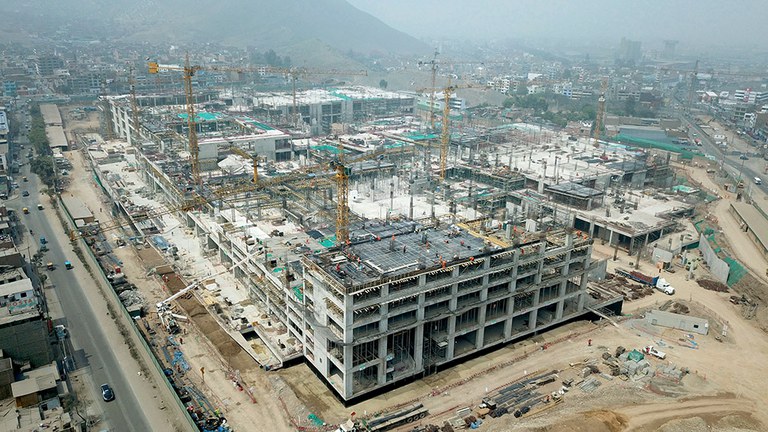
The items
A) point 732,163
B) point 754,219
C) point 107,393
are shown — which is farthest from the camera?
point 732,163

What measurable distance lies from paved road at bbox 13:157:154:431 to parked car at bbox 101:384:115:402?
18 cm

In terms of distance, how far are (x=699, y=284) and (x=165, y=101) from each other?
87712mm

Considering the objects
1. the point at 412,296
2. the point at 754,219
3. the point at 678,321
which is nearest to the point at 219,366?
the point at 412,296

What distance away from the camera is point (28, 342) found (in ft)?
95.0

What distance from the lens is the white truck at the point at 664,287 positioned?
137 feet

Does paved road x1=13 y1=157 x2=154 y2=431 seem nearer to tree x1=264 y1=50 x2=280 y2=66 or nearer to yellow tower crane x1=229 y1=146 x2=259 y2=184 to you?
yellow tower crane x1=229 y1=146 x2=259 y2=184

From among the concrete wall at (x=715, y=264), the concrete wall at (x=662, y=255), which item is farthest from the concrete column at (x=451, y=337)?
the concrete wall at (x=715, y=264)

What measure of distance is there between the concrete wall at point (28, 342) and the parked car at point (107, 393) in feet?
13.2

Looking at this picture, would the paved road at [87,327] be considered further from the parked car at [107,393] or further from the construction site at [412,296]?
the construction site at [412,296]

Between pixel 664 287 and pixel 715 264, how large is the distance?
22.1ft

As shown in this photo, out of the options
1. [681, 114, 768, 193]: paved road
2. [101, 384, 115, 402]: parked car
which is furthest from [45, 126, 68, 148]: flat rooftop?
[681, 114, 768, 193]: paved road

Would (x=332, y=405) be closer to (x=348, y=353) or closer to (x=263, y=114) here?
(x=348, y=353)

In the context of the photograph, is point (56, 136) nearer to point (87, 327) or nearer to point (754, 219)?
point (87, 327)

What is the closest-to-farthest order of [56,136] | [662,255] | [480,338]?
[480,338] → [662,255] → [56,136]
